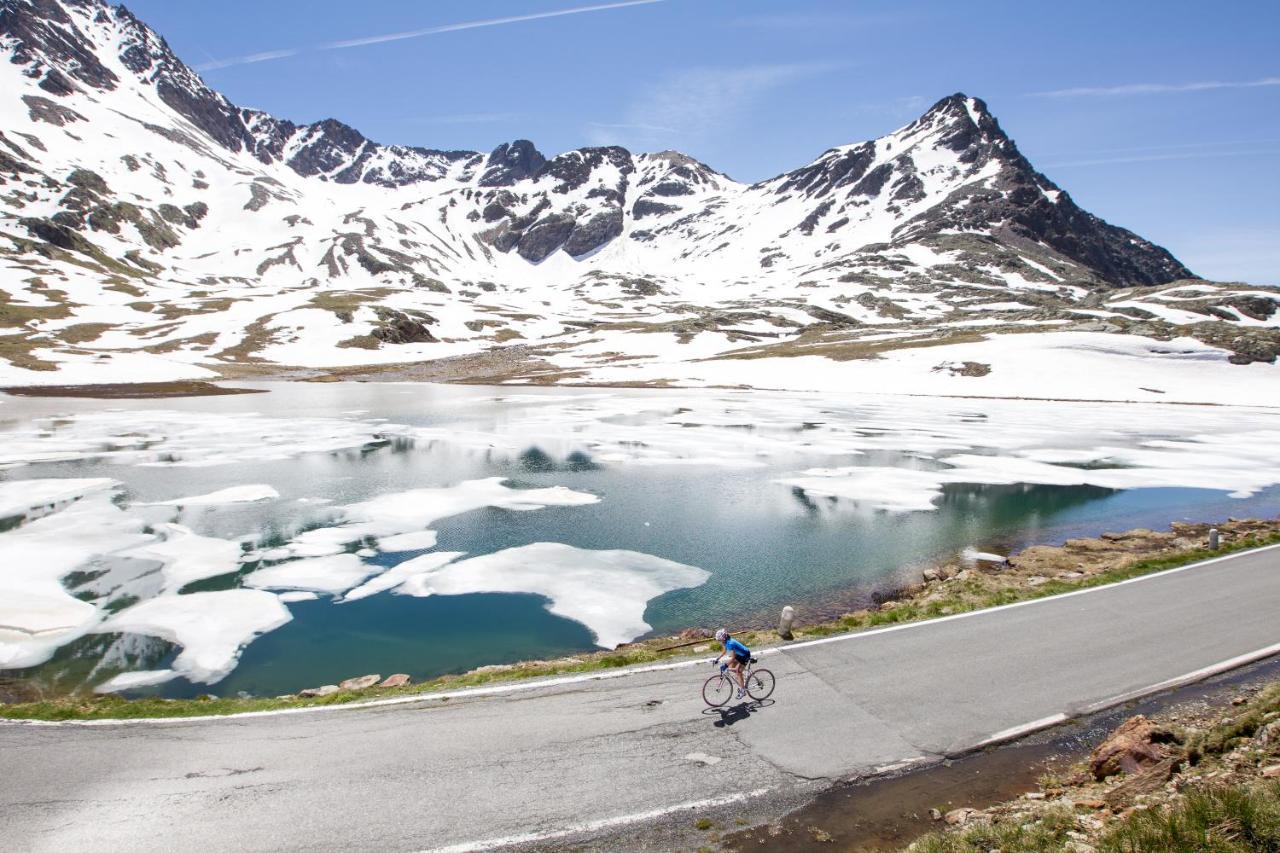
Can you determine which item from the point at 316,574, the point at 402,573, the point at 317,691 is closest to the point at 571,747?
the point at 317,691

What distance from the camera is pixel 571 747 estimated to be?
40.1ft

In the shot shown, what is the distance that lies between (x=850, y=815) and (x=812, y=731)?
2269 mm

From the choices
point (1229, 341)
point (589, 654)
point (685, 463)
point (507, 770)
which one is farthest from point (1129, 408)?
point (507, 770)

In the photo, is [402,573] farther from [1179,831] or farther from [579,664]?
[1179,831]

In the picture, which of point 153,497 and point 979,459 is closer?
point 153,497

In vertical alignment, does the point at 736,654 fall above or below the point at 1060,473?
below

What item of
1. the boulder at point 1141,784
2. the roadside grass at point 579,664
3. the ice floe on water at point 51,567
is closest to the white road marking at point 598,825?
the boulder at point 1141,784

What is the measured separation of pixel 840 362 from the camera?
109 metres

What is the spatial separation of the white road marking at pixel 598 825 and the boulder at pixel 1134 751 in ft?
18.1

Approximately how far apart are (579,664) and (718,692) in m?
4.03

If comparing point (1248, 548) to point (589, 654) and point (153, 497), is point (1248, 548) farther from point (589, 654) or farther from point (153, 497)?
point (153, 497)

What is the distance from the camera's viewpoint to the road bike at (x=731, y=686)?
13.7m

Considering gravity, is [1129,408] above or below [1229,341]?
below

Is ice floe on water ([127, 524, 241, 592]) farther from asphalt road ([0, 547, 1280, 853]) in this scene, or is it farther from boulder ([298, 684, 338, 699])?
asphalt road ([0, 547, 1280, 853])
